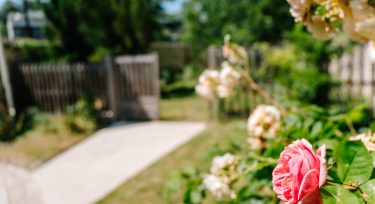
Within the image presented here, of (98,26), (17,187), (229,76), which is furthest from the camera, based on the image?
(98,26)

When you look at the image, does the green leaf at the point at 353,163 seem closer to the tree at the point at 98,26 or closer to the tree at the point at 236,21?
the tree at the point at 98,26

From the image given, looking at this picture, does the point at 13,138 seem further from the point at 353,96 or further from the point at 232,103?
the point at 353,96

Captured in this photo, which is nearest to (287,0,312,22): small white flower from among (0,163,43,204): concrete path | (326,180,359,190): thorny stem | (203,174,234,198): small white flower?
(326,180,359,190): thorny stem

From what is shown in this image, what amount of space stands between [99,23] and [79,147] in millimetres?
7973

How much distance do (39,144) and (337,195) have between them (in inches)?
262

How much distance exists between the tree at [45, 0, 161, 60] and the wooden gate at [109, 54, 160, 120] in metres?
4.91

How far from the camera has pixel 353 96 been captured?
6.88m

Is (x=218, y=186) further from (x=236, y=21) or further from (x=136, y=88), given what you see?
(x=236, y=21)

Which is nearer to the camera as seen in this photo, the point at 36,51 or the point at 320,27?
the point at 320,27

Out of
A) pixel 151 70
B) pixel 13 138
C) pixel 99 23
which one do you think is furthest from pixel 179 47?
pixel 13 138

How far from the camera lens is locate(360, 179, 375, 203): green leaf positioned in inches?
22.5

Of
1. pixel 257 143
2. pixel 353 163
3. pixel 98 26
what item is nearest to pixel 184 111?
pixel 98 26

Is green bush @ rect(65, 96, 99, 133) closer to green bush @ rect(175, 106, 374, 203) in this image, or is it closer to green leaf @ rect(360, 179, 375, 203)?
green bush @ rect(175, 106, 374, 203)

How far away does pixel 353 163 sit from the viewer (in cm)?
63
